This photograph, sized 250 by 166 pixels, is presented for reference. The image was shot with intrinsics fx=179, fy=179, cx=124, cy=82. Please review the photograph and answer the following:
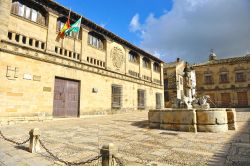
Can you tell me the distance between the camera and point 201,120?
7832 millimetres

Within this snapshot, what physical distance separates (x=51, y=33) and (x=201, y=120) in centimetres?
1223

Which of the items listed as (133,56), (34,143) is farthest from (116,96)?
(34,143)

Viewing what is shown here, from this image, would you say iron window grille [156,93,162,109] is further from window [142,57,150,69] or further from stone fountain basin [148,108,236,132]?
stone fountain basin [148,108,236,132]

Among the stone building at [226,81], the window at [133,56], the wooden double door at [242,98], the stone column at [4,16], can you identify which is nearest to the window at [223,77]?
the stone building at [226,81]

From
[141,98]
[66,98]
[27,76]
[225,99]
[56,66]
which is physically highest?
[56,66]

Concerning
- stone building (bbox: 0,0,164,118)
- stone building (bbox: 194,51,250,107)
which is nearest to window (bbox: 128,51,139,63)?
stone building (bbox: 0,0,164,118)

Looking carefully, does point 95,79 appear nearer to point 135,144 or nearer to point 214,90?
point 135,144

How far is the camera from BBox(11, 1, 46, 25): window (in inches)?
486

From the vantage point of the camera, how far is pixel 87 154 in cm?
453

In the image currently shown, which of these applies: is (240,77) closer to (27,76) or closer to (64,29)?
(64,29)

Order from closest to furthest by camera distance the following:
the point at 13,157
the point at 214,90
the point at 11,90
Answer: the point at 13,157 < the point at 11,90 < the point at 214,90

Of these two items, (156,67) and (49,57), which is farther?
(156,67)

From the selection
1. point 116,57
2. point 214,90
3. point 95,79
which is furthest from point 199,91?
point 95,79

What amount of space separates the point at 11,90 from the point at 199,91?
33.4m
